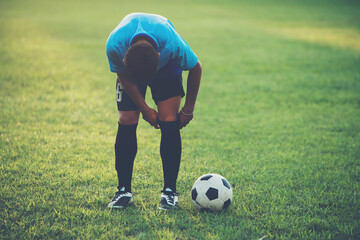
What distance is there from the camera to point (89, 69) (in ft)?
29.2

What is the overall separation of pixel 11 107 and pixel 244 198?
15.6 ft

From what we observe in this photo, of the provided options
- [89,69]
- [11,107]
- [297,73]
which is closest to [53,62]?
[89,69]

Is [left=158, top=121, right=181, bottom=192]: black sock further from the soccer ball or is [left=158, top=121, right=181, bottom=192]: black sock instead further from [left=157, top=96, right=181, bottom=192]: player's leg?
the soccer ball

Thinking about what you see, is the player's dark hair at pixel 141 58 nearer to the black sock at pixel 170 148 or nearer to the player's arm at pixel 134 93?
the player's arm at pixel 134 93

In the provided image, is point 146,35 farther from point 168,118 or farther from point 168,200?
point 168,200

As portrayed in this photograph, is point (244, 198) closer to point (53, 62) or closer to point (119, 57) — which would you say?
point (119, 57)

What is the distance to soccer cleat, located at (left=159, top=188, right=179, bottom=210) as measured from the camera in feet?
10.3

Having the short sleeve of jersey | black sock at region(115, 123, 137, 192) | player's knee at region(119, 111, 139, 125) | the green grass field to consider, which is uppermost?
the short sleeve of jersey

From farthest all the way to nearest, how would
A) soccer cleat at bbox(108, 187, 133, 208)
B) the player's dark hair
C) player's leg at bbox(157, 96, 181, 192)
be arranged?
soccer cleat at bbox(108, 187, 133, 208)
player's leg at bbox(157, 96, 181, 192)
the player's dark hair

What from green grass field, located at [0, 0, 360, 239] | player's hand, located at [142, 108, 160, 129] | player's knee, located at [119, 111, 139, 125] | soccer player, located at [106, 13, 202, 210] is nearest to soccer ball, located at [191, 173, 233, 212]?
green grass field, located at [0, 0, 360, 239]

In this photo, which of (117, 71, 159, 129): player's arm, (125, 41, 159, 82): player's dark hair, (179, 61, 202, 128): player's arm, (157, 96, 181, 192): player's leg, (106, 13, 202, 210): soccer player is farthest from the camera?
(157, 96, 181, 192): player's leg

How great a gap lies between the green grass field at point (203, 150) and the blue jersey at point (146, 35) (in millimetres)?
1504

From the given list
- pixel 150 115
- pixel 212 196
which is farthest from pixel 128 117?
pixel 212 196

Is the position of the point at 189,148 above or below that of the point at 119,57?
below
